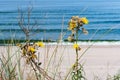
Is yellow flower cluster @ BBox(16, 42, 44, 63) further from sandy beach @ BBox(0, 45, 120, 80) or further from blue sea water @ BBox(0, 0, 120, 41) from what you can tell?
sandy beach @ BBox(0, 45, 120, 80)

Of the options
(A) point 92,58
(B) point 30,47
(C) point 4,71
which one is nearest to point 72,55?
(A) point 92,58

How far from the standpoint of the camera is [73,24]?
11.3 feet

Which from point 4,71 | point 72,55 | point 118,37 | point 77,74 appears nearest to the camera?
point 77,74

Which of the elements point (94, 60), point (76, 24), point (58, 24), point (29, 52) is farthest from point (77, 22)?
point (58, 24)

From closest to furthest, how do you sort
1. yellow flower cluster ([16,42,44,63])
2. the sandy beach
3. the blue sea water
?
yellow flower cluster ([16,42,44,63]) → the blue sea water → the sandy beach

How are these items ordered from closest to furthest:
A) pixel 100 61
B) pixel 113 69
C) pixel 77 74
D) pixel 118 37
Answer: pixel 77 74 < pixel 113 69 < pixel 100 61 < pixel 118 37

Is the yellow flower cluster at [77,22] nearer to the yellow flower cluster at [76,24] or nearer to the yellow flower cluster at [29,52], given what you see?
the yellow flower cluster at [76,24]

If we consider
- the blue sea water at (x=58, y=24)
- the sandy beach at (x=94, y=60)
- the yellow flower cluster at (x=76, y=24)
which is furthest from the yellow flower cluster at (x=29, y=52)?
the sandy beach at (x=94, y=60)

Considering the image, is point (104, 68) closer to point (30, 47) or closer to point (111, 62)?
point (111, 62)

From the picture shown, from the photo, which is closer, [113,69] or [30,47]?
[30,47]

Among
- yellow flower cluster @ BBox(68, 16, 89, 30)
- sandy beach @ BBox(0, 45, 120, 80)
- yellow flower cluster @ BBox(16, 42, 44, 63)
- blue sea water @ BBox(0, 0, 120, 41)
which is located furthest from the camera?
sandy beach @ BBox(0, 45, 120, 80)

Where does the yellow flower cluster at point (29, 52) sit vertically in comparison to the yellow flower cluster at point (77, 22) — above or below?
below

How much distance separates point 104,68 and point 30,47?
4.99 meters

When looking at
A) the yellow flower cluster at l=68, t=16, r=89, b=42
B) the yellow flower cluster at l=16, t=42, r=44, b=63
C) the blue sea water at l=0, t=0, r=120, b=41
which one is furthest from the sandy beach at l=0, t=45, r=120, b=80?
the yellow flower cluster at l=16, t=42, r=44, b=63
